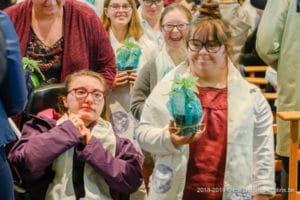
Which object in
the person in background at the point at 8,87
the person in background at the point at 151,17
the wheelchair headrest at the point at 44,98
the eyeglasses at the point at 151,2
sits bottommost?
the person in background at the point at 151,17

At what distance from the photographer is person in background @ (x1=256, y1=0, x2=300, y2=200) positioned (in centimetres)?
395

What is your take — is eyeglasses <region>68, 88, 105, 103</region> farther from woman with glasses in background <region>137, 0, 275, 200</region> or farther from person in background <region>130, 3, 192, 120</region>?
person in background <region>130, 3, 192, 120</region>

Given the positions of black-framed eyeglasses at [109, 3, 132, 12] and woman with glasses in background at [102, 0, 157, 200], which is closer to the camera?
woman with glasses in background at [102, 0, 157, 200]

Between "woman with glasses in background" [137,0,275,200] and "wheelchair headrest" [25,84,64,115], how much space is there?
0.62 metres

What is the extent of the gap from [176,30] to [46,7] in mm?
702

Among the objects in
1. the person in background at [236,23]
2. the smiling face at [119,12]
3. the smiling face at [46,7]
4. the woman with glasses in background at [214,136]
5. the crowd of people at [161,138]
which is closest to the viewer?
the crowd of people at [161,138]

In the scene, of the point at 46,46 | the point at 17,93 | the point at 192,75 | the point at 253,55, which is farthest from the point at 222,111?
the point at 253,55

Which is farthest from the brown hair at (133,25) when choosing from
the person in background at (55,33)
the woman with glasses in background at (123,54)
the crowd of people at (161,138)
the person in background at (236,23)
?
the crowd of people at (161,138)

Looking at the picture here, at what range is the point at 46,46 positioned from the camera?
144 inches

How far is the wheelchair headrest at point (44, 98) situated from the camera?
339cm

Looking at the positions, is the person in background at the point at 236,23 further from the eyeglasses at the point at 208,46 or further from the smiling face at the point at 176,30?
the eyeglasses at the point at 208,46

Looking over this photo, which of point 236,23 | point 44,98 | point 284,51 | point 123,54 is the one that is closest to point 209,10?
point 44,98

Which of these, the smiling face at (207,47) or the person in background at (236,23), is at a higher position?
the smiling face at (207,47)

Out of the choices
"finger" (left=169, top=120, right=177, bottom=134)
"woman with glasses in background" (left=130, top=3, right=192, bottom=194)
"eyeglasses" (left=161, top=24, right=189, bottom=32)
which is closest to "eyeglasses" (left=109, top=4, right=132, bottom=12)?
"woman with glasses in background" (left=130, top=3, right=192, bottom=194)
